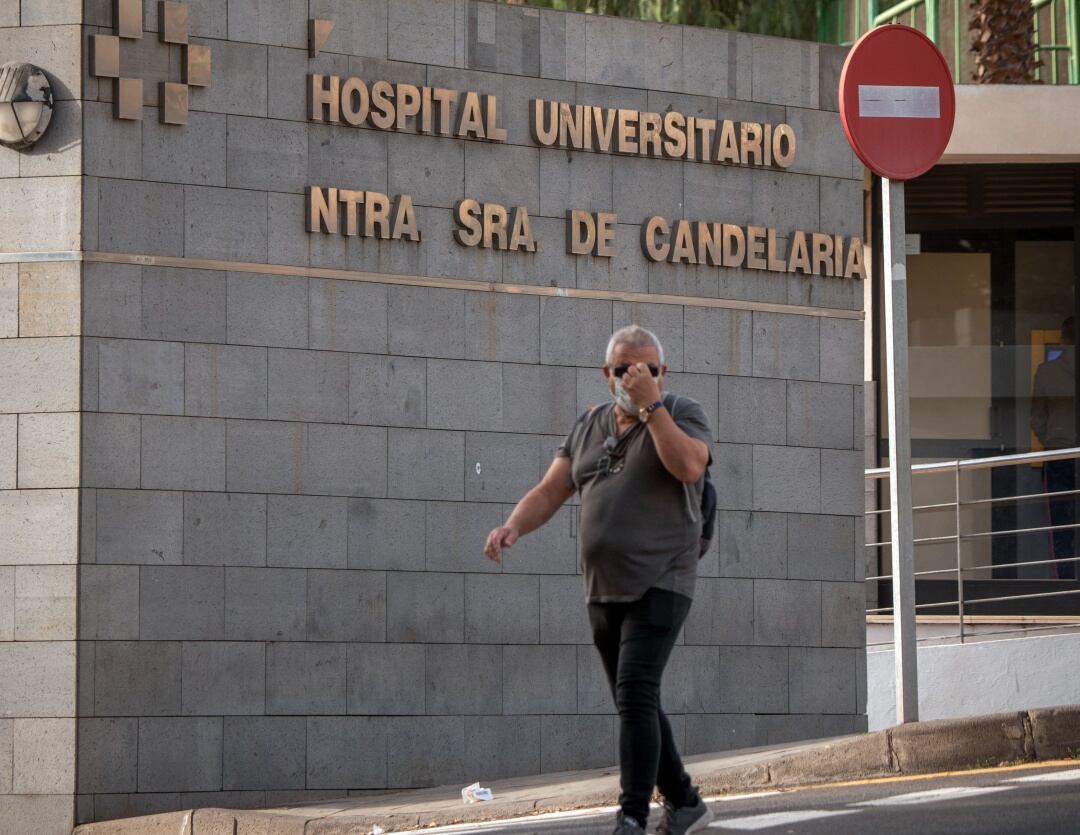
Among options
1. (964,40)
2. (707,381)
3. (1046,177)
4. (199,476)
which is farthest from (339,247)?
(964,40)

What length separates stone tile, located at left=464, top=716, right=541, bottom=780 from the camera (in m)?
9.20

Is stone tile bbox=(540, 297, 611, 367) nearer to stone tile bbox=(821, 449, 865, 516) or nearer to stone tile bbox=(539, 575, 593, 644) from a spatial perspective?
stone tile bbox=(539, 575, 593, 644)

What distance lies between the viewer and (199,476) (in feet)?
28.6

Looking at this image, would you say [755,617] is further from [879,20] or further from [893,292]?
[879,20]

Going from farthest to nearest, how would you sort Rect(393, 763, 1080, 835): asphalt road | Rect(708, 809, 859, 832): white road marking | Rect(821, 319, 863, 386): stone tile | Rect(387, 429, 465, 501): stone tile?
1. Rect(821, 319, 863, 386): stone tile
2. Rect(387, 429, 465, 501): stone tile
3. Rect(708, 809, 859, 832): white road marking
4. Rect(393, 763, 1080, 835): asphalt road

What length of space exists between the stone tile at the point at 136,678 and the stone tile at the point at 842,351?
3.81 metres

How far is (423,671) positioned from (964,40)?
9671mm

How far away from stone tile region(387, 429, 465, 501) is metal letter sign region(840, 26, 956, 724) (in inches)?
89.9

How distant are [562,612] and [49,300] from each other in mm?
2948

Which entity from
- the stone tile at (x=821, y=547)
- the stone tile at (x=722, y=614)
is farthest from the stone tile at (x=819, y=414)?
the stone tile at (x=722, y=614)

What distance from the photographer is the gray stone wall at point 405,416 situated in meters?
8.62

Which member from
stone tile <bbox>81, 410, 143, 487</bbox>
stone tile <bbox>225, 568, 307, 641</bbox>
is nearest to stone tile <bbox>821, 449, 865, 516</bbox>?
stone tile <bbox>225, 568, 307, 641</bbox>

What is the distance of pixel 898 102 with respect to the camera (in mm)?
8148

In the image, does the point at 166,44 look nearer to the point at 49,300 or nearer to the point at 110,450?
the point at 49,300
